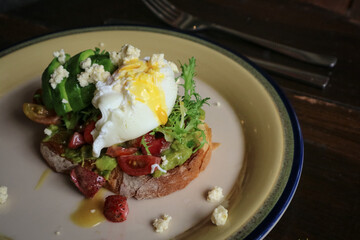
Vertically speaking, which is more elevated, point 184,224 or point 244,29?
point 244,29

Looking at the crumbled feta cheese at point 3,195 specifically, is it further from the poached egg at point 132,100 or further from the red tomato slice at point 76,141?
the poached egg at point 132,100

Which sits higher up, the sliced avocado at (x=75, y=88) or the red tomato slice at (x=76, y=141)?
the sliced avocado at (x=75, y=88)

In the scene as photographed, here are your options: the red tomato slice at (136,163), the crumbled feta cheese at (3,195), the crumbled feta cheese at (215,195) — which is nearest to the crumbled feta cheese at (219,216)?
the crumbled feta cheese at (215,195)

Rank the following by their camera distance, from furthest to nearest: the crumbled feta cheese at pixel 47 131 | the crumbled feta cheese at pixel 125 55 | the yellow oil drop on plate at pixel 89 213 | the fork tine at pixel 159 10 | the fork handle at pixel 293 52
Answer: the fork tine at pixel 159 10
the fork handle at pixel 293 52
the crumbled feta cheese at pixel 47 131
the crumbled feta cheese at pixel 125 55
the yellow oil drop on plate at pixel 89 213

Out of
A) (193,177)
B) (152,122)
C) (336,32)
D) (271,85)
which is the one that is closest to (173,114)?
(152,122)

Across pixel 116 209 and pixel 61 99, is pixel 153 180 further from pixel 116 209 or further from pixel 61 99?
pixel 61 99

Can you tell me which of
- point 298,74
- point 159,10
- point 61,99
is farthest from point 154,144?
point 159,10

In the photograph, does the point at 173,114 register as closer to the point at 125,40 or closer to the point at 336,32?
the point at 125,40
